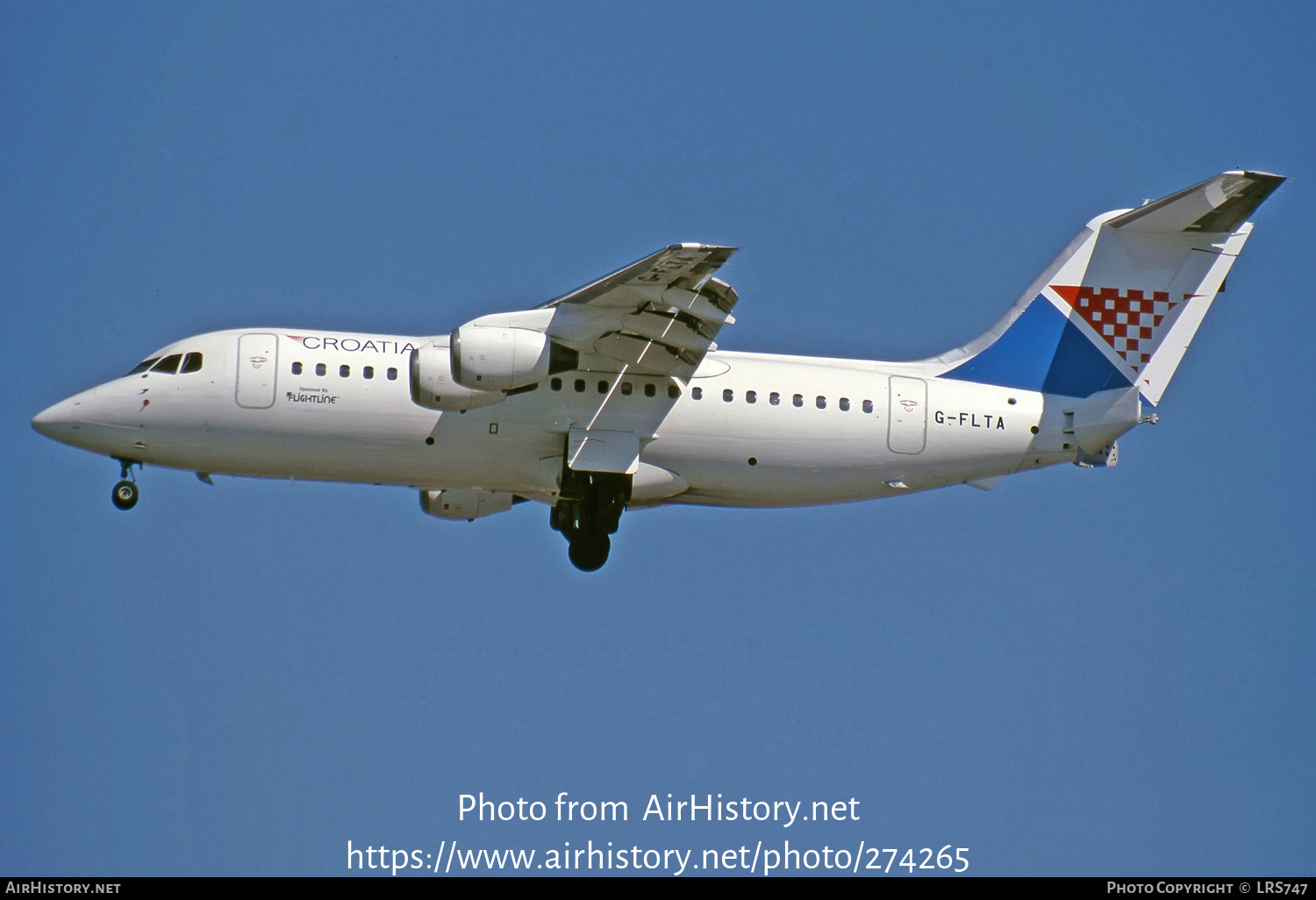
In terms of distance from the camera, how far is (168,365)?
1555 cm

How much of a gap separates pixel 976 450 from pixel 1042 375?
3.31 feet

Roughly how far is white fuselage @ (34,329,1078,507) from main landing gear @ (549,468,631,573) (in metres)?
0.17

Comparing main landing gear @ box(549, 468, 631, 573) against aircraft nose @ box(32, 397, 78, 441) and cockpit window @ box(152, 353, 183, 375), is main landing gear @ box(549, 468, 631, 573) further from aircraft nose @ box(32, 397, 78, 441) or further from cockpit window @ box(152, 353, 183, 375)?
aircraft nose @ box(32, 397, 78, 441)

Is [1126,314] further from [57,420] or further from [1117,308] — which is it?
[57,420]

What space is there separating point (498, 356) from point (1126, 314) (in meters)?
5.82

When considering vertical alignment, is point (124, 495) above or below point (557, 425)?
below

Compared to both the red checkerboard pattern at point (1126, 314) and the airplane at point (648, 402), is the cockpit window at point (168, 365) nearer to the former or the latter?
the airplane at point (648, 402)

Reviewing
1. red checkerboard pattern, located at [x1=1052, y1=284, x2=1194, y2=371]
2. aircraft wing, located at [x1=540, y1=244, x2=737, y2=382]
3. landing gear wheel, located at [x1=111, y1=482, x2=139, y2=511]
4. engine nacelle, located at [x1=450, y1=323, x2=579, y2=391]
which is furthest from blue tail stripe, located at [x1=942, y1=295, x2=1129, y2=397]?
landing gear wheel, located at [x1=111, y1=482, x2=139, y2=511]

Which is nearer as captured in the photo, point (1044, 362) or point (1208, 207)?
point (1208, 207)

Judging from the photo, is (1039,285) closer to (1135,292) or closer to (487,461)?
(1135,292)

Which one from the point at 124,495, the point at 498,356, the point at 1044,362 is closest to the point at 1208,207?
the point at 1044,362

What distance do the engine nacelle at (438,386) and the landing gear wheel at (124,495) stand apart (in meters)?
2.72

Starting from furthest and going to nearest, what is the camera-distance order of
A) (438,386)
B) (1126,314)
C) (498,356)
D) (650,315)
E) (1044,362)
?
1. (1126,314)
2. (1044,362)
3. (650,315)
4. (438,386)
5. (498,356)

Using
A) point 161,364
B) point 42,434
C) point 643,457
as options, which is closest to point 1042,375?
point 643,457
